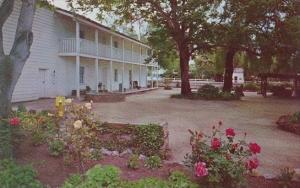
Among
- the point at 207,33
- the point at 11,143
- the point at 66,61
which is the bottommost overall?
the point at 11,143

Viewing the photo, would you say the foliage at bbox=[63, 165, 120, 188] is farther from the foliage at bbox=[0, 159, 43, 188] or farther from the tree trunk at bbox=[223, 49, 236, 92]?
the tree trunk at bbox=[223, 49, 236, 92]

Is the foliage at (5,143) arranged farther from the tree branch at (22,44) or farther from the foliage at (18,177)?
the tree branch at (22,44)

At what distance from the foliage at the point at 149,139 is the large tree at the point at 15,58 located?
A: 3.03 metres

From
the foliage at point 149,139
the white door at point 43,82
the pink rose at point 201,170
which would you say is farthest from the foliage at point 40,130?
the white door at point 43,82

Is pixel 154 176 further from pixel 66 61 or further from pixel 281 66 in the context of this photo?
pixel 281 66

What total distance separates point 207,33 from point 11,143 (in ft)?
84.5

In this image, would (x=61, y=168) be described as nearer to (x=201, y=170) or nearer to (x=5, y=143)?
(x=5, y=143)

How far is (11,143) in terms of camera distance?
7594 millimetres

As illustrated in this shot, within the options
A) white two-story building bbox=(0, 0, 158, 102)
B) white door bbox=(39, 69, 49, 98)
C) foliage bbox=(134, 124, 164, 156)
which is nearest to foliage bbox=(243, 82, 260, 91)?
white two-story building bbox=(0, 0, 158, 102)

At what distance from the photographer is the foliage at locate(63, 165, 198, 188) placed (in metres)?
6.08

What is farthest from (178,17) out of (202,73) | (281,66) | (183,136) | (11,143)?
(202,73)

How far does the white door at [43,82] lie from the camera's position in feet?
85.1

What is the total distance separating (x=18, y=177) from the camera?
245 inches

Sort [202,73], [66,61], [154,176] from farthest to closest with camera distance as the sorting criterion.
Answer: [202,73]
[66,61]
[154,176]
